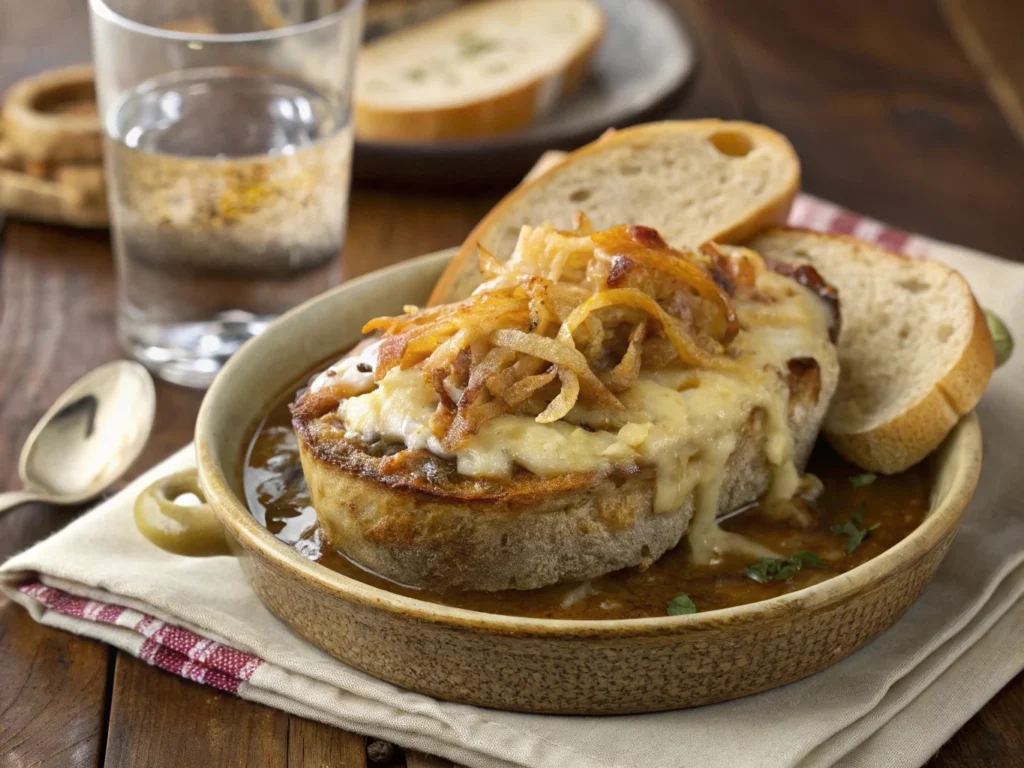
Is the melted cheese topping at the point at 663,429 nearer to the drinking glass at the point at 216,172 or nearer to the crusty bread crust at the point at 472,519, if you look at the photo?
the crusty bread crust at the point at 472,519

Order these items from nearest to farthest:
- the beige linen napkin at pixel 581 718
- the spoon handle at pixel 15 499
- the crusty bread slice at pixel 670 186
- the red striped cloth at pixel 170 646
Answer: the beige linen napkin at pixel 581 718 → the red striped cloth at pixel 170 646 → the spoon handle at pixel 15 499 → the crusty bread slice at pixel 670 186

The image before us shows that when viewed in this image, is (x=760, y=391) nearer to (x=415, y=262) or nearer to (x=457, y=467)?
(x=457, y=467)

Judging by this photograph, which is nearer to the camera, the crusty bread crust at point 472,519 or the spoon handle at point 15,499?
the crusty bread crust at point 472,519

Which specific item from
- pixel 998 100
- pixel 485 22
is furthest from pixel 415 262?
pixel 998 100

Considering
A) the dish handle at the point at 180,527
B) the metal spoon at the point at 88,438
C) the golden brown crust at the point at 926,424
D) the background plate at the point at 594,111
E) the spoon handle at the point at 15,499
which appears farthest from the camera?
the background plate at the point at 594,111

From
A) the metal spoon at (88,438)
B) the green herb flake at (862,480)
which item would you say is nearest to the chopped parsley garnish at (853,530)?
the green herb flake at (862,480)

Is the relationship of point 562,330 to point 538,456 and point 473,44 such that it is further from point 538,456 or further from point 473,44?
point 473,44
